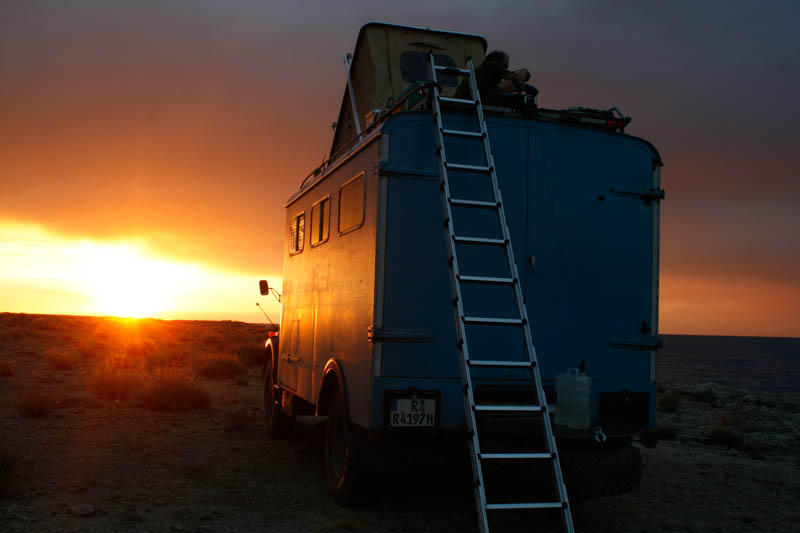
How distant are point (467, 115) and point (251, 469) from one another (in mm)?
4991

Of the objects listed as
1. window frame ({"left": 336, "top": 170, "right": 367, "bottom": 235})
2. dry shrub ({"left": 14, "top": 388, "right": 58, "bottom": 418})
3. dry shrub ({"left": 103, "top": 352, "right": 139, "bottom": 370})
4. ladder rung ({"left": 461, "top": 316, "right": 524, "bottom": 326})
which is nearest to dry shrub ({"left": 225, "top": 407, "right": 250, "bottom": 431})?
dry shrub ({"left": 14, "top": 388, "right": 58, "bottom": 418})

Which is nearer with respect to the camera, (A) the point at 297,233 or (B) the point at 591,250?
(B) the point at 591,250

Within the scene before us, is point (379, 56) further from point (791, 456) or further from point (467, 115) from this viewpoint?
point (791, 456)

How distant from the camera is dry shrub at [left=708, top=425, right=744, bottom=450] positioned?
36.0ft

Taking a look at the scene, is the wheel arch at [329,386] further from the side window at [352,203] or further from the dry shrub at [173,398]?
the dry shrub at [173,398]

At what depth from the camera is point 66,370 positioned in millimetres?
18203

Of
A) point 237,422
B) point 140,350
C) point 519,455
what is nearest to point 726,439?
point 237,422

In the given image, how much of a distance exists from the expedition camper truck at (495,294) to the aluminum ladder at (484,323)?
147mm

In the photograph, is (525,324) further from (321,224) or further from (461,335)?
(321,224)

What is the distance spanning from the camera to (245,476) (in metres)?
7.94

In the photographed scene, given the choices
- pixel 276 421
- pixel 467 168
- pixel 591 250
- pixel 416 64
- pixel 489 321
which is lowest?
pixel 276 421

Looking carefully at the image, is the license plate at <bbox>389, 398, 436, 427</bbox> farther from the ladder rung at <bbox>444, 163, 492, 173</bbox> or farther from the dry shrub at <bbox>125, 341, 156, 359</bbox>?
the dry shrub at <bbox>125, 341, 156, 359</bbox>

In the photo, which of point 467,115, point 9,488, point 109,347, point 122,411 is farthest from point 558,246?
point 109,347

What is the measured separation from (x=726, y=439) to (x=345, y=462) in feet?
24.5
